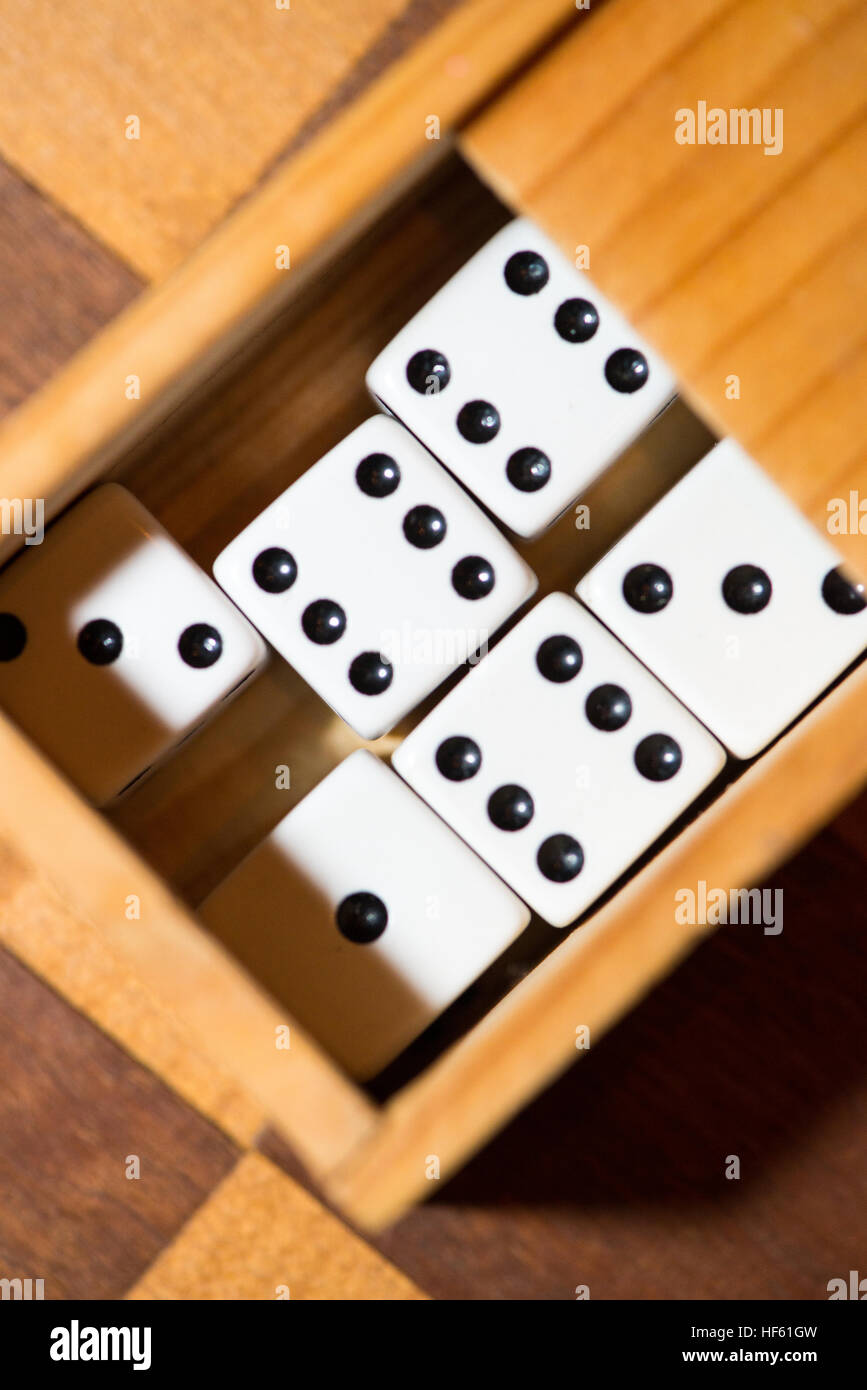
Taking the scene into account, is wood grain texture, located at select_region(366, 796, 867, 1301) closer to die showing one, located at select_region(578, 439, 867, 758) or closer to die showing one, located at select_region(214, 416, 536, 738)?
die showing one, located at select_region(578, 439, 867, 758)

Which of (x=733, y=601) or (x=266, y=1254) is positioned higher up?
(x=733, y=601)

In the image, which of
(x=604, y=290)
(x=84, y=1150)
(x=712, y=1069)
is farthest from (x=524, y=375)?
(x=84, y=1150)

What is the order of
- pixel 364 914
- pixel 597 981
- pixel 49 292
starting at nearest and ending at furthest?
pixel 597 981, pixel 364 914, pixel 49 292

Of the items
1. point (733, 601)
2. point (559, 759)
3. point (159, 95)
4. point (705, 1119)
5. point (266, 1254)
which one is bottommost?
point (266, 1254)

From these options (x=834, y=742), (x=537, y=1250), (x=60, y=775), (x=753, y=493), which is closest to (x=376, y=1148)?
(x=60, y=775)

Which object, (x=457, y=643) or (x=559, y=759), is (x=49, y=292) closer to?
(x=457, y=643)

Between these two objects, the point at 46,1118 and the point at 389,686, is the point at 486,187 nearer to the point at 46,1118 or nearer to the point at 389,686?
the point at 389,686

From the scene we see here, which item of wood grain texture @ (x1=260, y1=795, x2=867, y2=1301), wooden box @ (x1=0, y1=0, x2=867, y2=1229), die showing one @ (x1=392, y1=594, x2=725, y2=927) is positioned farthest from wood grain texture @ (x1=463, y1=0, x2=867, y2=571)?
wood grain texture @ (x1=260, y1=795, x2=867, y2=1301)

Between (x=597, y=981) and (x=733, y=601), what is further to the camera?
(x=733, y=601)

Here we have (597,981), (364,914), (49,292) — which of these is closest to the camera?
(597,981)
